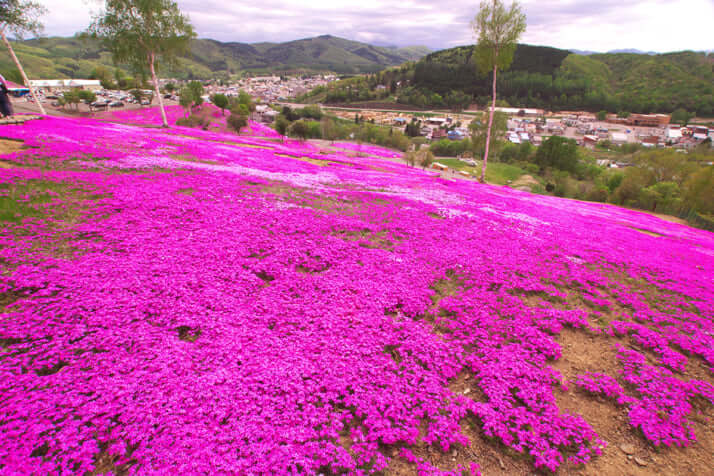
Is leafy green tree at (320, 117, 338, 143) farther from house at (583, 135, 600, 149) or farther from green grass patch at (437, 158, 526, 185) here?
house at (583, 135, 600, 149)

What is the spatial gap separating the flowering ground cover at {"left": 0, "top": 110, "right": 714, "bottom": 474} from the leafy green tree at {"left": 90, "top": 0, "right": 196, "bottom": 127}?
33540 mm

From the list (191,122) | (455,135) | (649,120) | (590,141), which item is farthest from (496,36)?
(649,120)

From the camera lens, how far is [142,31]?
3725 centimetres

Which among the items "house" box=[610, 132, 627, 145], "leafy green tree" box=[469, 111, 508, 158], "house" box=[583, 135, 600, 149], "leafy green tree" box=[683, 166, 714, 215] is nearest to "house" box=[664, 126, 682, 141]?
"house" box=[610, 132, 627, 145]

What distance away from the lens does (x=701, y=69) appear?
19750cm

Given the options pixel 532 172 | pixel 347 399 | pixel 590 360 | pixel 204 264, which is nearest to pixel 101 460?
pixel 347 399

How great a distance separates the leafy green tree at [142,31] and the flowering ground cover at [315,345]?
3354 cm

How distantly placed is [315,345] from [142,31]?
4955 cm

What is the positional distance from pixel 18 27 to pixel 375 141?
84.5 meters

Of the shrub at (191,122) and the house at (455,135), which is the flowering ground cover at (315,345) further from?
the house at (455,135)

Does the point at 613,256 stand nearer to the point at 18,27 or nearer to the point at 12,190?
the point at 12,190

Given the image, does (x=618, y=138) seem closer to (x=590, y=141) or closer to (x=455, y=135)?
(x=590, y=141)

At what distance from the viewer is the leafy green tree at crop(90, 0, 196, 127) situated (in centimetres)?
3588

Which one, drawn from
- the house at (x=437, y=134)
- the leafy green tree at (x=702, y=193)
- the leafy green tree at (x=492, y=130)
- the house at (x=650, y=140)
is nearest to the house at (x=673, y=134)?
the house at (x=650, y=140)
